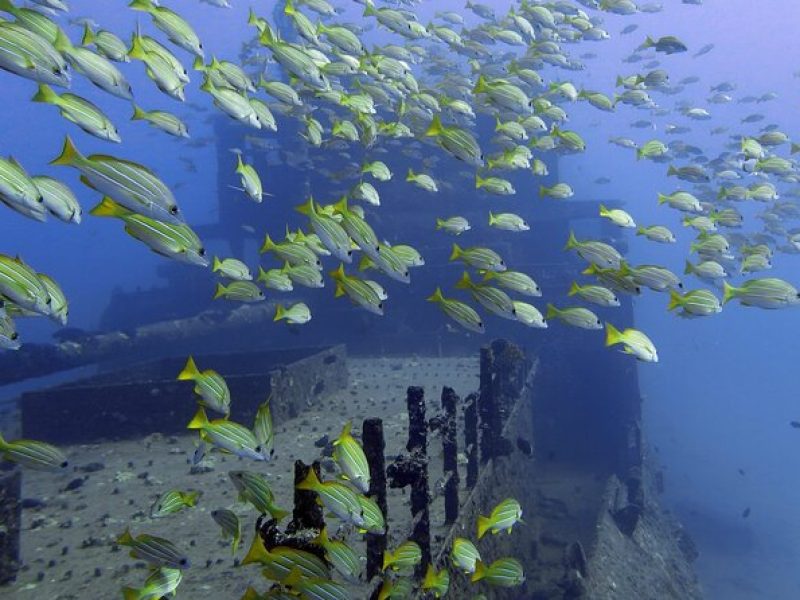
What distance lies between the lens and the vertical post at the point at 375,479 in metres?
5.19

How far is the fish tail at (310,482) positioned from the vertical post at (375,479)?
1228 mm

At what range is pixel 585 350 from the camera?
19000mm

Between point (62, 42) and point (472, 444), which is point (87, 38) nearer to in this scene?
point (62, 42)

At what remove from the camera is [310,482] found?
3.93 metres

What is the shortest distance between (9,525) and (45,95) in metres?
4.37

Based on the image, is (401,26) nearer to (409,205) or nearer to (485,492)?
(485,492)

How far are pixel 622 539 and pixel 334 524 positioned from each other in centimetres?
702

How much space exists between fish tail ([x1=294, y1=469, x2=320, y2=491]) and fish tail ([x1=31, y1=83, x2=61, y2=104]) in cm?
328

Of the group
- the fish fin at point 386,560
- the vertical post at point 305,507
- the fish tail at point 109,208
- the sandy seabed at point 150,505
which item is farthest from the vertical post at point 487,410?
the fish tail at point 109,208

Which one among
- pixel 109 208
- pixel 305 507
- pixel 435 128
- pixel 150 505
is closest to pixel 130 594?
pixel 305 507

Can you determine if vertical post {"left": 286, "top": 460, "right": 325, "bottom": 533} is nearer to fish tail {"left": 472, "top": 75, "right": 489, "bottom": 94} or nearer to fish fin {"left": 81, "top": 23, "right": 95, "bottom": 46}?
fish fin {"left": 81, "top": 23, "right": 95, "bottom": 46}

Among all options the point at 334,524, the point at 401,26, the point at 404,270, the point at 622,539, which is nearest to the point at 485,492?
the point at 334,524

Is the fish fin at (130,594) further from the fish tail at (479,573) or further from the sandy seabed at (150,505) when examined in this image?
the fish tail at (479,573)

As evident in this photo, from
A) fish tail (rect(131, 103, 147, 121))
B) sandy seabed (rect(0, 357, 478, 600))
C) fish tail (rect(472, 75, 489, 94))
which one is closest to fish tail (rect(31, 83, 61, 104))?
fish tail (rect(131, 103, 147, 121))
